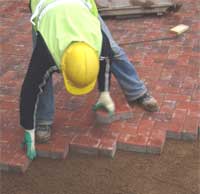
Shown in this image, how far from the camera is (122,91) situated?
452 centimetres

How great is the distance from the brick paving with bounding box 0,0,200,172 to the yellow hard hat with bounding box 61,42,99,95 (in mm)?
774

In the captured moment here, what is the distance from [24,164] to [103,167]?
0.67 metres

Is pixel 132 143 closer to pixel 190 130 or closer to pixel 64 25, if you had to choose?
pixel 190 130

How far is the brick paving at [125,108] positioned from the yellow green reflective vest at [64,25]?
92 centimetres

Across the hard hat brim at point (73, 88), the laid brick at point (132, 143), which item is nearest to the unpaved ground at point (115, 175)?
the laid brick at point (132, 143)

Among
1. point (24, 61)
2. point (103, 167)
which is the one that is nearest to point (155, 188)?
point (103, 167)

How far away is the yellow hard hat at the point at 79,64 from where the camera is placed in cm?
311

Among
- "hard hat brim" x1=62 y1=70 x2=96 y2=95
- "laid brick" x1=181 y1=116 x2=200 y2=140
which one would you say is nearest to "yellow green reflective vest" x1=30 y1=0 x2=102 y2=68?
"hard hat brim" x1=62 y1=70 x2=96 y2=95

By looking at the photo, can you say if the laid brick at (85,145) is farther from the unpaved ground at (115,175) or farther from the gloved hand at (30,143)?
the gloved hand at (30,143)

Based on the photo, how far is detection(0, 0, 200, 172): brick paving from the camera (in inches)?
149

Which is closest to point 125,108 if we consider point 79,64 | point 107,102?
point 107,102

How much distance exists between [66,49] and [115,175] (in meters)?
1.15

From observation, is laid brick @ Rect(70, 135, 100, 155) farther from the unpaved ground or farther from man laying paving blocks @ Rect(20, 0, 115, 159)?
man laying paving blocks @ Rect(20, 0, 115, 159)

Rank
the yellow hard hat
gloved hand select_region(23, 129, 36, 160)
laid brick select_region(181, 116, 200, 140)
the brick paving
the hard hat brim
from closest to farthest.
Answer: the yellow hard hat
the hard hat brim
gloved hand select_region(23, 129, 36, 160)
the brick paving
laid brick select_region(181, 116, 200, 140)
